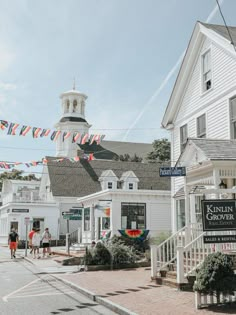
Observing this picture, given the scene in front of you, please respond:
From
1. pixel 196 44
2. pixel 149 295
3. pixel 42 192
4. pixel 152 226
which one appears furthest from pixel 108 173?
pixel 149 295

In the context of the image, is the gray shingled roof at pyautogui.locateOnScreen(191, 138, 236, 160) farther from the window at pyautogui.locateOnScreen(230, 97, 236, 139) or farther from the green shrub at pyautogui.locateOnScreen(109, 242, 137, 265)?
the green shrub at pyautogui.locateOnScreen(109, 242, 137, 265)

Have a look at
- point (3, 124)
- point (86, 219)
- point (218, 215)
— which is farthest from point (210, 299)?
point (86, 219)

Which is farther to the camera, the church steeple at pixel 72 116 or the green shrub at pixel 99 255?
the church steeple at pixel 72 116

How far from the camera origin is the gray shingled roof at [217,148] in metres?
12.4

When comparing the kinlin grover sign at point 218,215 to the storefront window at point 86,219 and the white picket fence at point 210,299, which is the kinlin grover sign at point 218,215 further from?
the storefront window at point 86,219

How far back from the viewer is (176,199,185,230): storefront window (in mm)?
19422

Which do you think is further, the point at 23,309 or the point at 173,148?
the point at 173,148

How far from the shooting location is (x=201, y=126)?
18.7 metres

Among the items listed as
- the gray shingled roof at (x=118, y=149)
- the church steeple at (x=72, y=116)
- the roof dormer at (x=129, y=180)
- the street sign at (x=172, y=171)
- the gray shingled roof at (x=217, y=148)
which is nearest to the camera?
the gray shingled roof at (x=217, y=148)

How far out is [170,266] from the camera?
1296cm

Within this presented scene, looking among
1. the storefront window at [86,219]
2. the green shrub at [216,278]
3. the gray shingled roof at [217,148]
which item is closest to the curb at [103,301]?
the green shrub at [216,278]

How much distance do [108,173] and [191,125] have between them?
23192 millimetres

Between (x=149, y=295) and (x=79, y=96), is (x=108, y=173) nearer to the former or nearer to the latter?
(x=79, y=96)

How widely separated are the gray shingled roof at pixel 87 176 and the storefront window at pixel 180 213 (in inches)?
901
